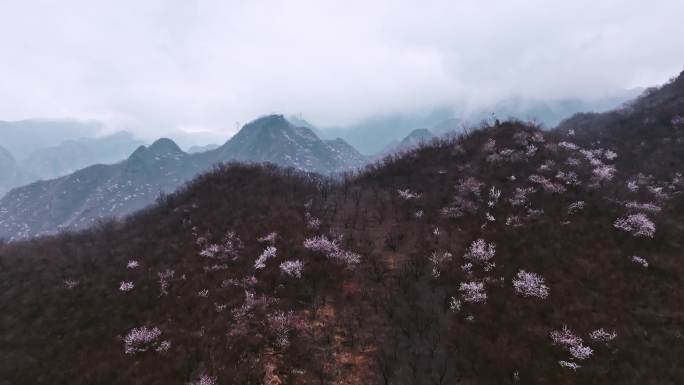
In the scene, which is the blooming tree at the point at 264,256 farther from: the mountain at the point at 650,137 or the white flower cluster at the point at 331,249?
the mountain at the point at 650,137

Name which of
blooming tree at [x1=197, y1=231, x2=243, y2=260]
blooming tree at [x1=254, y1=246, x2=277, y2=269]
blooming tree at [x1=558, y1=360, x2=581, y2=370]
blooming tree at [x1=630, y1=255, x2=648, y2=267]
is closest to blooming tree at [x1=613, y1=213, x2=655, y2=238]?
blooming tree at [x1=630, y1=255, x2=648, y2=267]

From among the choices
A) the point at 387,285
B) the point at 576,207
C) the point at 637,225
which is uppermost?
the point at 576,207

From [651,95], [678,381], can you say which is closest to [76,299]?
[678,381]

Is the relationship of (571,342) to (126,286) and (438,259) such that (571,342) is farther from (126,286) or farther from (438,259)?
(126,286)

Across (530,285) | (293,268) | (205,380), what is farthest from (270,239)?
(530,285)

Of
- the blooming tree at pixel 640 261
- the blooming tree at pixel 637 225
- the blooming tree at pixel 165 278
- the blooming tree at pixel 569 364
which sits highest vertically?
the blooming tree at pixel 637 225

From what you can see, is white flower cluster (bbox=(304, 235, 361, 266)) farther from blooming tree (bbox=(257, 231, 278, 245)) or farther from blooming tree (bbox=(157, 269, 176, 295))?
blooming tree (bbox=(157, 269, 176, 295))

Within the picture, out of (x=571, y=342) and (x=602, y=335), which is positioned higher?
(x=602, y=335)

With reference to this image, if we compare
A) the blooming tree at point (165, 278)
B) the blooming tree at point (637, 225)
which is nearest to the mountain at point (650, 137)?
the blooming tree at point (637, 225)
